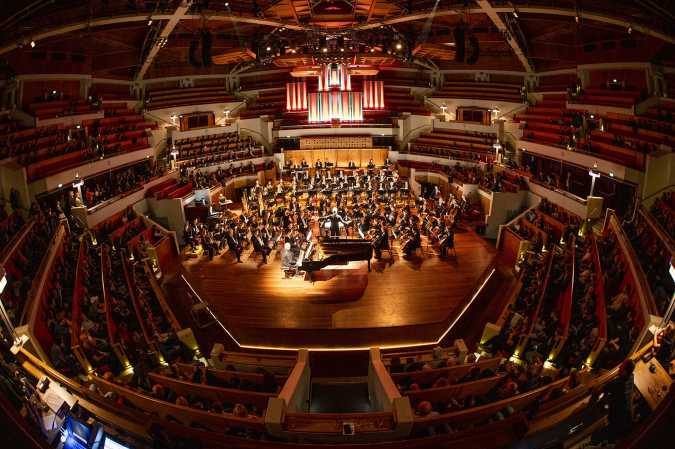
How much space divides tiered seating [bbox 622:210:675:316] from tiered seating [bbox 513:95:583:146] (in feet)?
21.9

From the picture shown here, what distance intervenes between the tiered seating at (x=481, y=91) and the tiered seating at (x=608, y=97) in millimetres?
3958

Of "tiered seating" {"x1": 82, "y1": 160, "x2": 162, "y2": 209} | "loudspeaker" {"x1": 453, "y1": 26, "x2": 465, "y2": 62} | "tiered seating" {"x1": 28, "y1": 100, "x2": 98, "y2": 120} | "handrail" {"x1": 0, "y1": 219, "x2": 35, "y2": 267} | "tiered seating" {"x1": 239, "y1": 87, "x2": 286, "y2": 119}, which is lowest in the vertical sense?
"handrail" {"x1": 0, "y1": 219, "x2": 35, "y2": 267}

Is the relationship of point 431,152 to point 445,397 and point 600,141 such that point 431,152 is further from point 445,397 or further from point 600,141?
point 445,397

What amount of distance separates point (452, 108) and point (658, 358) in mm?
20798

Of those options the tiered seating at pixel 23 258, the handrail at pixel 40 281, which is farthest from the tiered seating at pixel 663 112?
the tiered seating at pixel 23 258

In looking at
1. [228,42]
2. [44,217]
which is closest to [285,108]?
[228,42]

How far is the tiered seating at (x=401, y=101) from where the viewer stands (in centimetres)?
2520

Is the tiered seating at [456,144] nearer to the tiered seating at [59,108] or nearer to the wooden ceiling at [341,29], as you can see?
the wooden ceiling at [341,29]

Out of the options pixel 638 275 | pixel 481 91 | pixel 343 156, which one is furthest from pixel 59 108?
pixel 481 91

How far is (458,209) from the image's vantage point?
16.5 m

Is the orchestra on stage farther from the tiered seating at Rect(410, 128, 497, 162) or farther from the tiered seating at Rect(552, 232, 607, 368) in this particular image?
the tiered seating at Rect(552, 232, 607, 368)

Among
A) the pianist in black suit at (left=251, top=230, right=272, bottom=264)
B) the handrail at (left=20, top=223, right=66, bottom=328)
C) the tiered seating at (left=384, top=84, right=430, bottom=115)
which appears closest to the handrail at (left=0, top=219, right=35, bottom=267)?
the handrail at (left=20, top=223, right=66, bottom=328)

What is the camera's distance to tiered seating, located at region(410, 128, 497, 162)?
2081 cm

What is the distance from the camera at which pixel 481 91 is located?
23.8m
